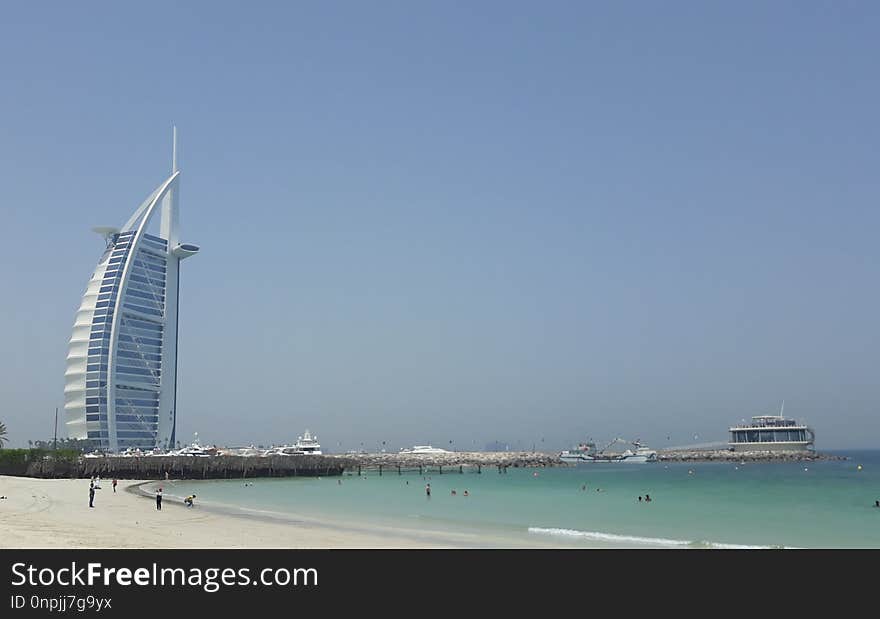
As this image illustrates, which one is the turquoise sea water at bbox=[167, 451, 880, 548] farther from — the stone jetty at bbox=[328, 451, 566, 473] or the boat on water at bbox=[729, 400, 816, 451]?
the boat on water at bbox=[729, 400, 816, 451]

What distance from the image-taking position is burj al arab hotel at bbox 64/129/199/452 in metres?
97.6

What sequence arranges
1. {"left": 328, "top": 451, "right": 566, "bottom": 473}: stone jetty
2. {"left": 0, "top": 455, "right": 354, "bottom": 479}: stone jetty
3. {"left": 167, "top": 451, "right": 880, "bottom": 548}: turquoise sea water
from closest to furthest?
{"left": 167, "top": 451, "right": 880, "bottom": 548}: turquoise sea water
{"left": 0, "top": 455, "right": 354, "bottom": 479}: stone jetty
{"left": 328, "top": 451, "right": 566, "bottom": 473}: stone jetty

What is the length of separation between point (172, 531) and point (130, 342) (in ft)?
275

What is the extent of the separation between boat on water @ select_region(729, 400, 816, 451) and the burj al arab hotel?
109 metres

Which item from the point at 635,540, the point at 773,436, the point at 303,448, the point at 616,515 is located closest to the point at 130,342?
the point at 303,448

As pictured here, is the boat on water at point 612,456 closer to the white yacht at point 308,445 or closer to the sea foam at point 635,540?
the white yacht at point 308,445

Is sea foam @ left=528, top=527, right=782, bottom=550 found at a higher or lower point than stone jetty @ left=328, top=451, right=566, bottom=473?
higher

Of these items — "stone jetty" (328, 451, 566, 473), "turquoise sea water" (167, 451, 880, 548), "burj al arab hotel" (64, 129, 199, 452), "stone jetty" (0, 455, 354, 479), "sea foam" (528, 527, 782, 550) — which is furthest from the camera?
"stone jetty" (328, 451, 566, 473)

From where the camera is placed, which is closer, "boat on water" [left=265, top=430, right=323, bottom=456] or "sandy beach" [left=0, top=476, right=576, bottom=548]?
"sandy beach" [left=0, top=476, right=576, bottom=548]

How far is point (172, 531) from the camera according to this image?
25.2m

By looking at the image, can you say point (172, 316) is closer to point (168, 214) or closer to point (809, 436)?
point (168, 214)

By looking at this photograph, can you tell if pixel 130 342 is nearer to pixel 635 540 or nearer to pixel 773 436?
pixel 635 540

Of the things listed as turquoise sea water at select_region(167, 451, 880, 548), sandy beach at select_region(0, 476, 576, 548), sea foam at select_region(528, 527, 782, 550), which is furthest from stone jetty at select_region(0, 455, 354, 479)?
sea foam at select_region(528, 527, 782, 550)

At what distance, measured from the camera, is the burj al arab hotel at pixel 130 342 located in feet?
320
